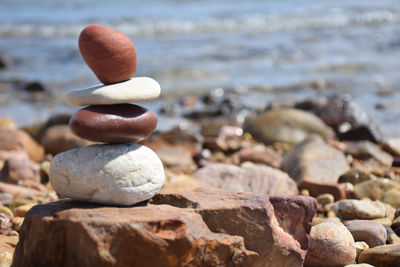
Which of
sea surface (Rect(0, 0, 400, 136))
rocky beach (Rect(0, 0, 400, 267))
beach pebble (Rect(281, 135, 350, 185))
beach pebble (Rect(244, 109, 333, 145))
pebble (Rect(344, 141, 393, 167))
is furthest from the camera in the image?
sea surface (Rect(0, 0, 400, 136))

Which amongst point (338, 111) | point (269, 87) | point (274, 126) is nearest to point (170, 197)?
point (274, 126)

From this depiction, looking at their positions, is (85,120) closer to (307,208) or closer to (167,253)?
(167,253)

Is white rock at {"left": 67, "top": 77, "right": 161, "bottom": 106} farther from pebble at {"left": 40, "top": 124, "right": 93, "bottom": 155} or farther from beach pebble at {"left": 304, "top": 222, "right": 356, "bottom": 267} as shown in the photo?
pebble at {"left": 40, "top": 124, "right": 93, "bottom": 155}

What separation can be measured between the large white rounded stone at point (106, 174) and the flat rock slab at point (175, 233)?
0.23 feet

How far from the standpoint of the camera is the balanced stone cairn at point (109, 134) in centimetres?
322

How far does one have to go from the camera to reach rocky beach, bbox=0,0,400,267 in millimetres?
3043

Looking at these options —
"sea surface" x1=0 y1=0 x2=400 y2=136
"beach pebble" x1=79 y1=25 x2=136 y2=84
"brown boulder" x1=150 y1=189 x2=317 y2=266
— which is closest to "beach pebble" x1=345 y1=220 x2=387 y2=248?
"brown boulder" x1=150 y1=189 x2=317 y2=266

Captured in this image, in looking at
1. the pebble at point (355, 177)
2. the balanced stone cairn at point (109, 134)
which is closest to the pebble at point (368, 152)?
the pebble at point (355, 177)

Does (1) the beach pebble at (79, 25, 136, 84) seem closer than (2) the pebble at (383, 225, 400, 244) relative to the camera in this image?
Yes

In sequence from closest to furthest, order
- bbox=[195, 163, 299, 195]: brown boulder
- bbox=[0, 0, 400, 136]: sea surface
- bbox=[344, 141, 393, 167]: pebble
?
bbox=[195, 163, 299, 195]: brown boulder → bbox=[344, 141, 393, 167]: pebble → bbox=[0, 0, 400, 136]: sea surface

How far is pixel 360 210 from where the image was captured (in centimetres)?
450

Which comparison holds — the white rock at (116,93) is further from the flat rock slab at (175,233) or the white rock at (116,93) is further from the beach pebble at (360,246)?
the beach pebble at (360,246)

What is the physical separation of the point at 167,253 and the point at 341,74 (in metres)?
11.0

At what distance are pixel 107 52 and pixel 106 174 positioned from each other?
71 centimetres
